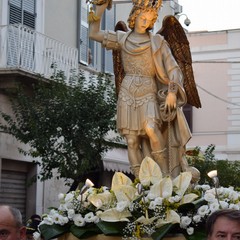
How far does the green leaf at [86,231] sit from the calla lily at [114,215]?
245mm

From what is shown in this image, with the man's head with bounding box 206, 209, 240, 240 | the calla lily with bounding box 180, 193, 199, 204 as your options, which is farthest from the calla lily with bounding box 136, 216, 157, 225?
the man's head with bounding box 206, 209, 240, 240

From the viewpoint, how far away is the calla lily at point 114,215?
817cm

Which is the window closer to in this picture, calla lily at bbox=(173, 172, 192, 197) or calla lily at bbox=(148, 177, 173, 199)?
calla lily at bbox=(173, 172, 192, 197)

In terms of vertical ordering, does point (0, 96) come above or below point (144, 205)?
above

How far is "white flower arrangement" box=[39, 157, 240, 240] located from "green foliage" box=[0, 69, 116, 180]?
8.40 m

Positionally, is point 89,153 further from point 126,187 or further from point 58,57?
point 126,187

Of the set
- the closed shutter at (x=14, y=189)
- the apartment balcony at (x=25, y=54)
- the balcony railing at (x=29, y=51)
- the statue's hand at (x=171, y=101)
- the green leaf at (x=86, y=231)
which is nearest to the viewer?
the green leaf at (x=86, y=231)

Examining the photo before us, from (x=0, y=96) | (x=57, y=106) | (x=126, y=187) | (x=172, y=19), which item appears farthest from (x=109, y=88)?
(x=126, y=187)

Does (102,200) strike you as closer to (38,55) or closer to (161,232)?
(161,232)

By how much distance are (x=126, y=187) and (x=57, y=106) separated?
30.3ft

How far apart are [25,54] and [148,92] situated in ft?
27.6

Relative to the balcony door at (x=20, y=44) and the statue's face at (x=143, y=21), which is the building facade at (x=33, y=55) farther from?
the statue's face at (x=143, y=21)

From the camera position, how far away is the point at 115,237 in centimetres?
827

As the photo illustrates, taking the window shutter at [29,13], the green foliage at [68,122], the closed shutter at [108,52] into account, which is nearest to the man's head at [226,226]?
the green foliage at [68,122]
